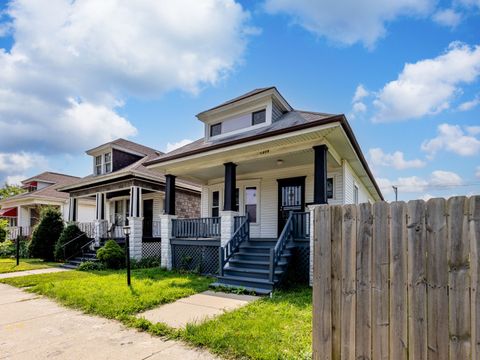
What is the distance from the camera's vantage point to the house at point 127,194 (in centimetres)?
1354

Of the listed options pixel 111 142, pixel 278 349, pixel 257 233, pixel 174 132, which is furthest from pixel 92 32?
pixel 278 349

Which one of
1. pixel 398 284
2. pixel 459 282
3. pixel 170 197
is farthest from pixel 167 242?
pixel 459 282

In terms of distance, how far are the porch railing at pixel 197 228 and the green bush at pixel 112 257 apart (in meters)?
2.53

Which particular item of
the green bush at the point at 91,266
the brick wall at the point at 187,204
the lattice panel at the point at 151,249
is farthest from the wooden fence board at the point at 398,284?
the brick wall at the point at 187,204

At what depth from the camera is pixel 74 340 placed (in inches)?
167

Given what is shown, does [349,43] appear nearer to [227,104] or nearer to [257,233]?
[227,104]

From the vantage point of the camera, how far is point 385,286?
2314mm

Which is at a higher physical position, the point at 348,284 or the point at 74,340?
the point at 348,284

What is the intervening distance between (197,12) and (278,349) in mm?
8033

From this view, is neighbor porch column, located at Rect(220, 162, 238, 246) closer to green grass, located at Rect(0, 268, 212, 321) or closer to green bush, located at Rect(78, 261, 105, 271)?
green grass, located at Rect(0, 268, 212, 321)

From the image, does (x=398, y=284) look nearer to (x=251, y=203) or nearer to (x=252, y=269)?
(x=252, y=269)

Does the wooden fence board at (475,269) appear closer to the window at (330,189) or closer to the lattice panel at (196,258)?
the window at (330,189)

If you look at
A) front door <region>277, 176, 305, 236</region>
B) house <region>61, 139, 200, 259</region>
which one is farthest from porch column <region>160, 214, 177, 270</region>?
front door <region>277, 176, 305, 236</region>

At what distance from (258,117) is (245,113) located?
0.57 meters
